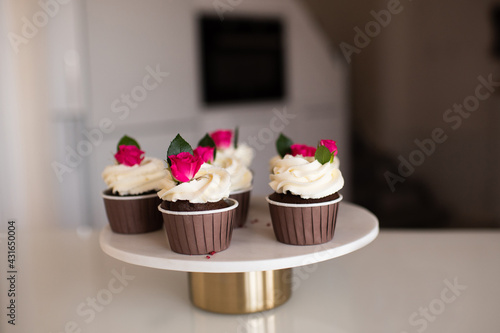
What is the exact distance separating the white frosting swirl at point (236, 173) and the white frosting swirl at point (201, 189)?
0.17 meters

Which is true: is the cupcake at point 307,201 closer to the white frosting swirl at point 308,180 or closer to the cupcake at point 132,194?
the white frosting swirl at point 308,180

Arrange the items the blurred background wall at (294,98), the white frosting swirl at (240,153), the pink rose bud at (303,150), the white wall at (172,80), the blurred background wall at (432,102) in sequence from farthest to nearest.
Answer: the blurred background wall at (432,102) < the white wall at (172,80) < the blurred background wall at (294,98) < the white frosting swirl at (240,153) < the pink rose bud at (303,150)

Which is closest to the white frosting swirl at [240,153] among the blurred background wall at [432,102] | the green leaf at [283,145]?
the green leaf at [283,145]

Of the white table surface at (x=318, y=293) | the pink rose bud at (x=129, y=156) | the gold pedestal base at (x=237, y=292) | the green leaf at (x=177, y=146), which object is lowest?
the white table surface at (x=318, y=293)

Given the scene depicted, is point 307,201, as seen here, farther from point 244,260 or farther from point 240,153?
point 240,153

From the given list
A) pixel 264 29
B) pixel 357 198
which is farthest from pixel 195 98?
pixel 357 198

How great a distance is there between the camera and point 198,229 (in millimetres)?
1005

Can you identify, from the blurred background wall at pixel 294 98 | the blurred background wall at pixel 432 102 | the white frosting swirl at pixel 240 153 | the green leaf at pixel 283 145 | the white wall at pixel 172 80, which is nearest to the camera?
the green leaf at pixel 283 145

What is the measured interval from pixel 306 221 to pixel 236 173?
0.26 metres

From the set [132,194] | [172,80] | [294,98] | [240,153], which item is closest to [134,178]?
[132,194]

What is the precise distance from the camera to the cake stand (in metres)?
0.96

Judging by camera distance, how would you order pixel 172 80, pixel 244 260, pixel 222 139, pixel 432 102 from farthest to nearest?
pixel 432 102 < pixel 172 80 < pixel 222 139 < pixel 244 260

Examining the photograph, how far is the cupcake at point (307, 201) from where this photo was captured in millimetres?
1044

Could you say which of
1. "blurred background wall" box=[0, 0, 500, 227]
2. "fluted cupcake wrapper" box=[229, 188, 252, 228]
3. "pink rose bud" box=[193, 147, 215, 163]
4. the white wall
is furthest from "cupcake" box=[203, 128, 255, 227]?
"blurred background wall" box=[0, 0, 500, 227]
